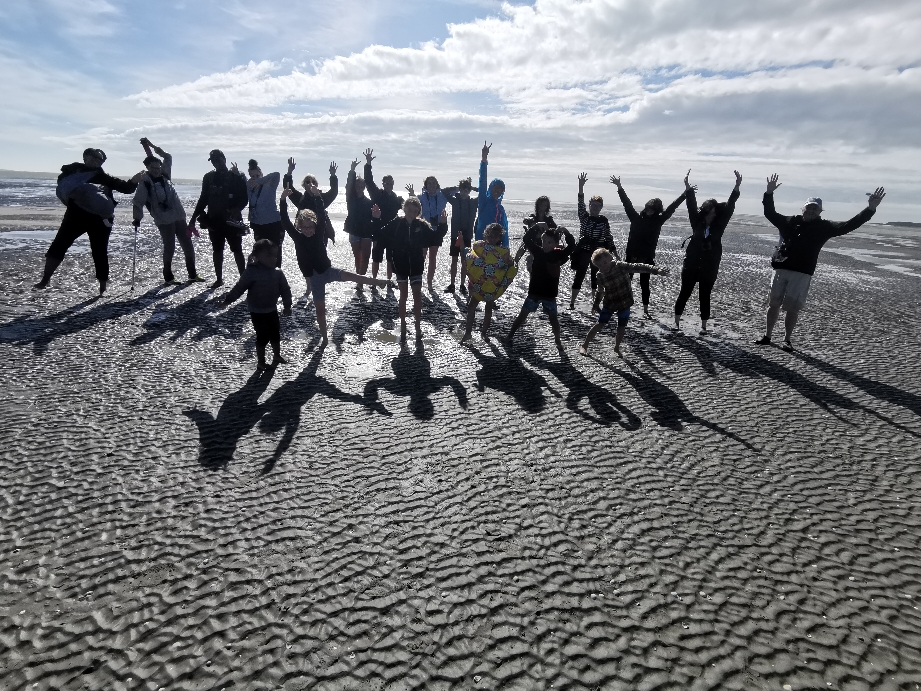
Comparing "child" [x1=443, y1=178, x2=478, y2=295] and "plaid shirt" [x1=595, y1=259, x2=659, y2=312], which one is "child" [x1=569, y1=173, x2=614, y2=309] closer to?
"plaid shirt" [x1=595, y1=259, x2=659, y2=312]

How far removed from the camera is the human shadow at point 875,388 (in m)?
5.19

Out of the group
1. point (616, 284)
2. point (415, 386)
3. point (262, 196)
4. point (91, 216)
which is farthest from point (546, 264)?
point (91, 216)

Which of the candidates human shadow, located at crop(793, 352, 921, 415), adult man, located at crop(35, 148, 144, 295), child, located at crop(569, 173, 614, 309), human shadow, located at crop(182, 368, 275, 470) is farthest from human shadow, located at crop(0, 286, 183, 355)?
human shadow, located at crop(793, 352, 921, 415)

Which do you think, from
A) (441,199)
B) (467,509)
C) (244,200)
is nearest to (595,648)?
(467,509)

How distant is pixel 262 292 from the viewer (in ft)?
18.1

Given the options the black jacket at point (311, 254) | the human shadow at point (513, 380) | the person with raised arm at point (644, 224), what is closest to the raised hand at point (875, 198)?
the person with raised arm at point (644, 224)

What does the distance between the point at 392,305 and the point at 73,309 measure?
180 inches

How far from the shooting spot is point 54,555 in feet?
8.87

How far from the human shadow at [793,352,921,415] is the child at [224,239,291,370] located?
6.43m

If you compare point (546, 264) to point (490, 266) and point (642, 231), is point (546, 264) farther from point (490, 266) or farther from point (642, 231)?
point (642, 231)

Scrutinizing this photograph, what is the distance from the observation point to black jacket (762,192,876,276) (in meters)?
6.60

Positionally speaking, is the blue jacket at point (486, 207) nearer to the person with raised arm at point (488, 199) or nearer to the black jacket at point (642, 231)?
the person with raised arm at point (488, 199)

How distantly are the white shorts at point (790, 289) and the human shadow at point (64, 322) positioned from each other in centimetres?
908

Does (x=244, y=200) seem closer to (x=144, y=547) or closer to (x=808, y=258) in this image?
(x=144, y=547)
